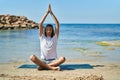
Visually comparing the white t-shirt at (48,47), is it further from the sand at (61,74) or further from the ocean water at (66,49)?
the ocean water at (66,49)

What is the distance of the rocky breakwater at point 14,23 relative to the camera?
2579 inches

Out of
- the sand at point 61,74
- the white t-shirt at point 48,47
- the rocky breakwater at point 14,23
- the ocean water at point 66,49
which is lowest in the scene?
the rocky breakwater at point 14,23

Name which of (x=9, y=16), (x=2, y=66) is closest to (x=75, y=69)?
(x=2, y=66)

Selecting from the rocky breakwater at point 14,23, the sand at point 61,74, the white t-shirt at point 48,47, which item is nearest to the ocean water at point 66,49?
the sand at point 61,74

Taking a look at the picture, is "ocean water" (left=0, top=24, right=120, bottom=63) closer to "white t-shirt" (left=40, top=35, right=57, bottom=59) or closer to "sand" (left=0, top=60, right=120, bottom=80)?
"sand" (left=0, top=60, right=120, bottom=80)

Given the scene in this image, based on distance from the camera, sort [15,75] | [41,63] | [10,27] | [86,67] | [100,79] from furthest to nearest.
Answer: [10,27] → [86,67] → [41,63] → [15,75] → [100,79]

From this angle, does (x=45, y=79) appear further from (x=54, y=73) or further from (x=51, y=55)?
(x=51, y=55)

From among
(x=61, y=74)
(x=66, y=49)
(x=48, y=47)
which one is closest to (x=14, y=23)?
(x=66, y=49)

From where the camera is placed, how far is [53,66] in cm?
1055

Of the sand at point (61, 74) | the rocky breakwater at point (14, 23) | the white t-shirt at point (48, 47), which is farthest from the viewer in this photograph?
the rocky breakwater at point (14, 23)

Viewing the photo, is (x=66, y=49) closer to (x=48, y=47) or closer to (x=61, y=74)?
(x=48, y=47)

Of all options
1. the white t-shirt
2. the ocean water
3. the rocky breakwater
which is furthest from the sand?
the rocky breakwater

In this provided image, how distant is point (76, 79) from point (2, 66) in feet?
12.4

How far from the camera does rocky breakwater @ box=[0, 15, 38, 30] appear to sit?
215 ft
